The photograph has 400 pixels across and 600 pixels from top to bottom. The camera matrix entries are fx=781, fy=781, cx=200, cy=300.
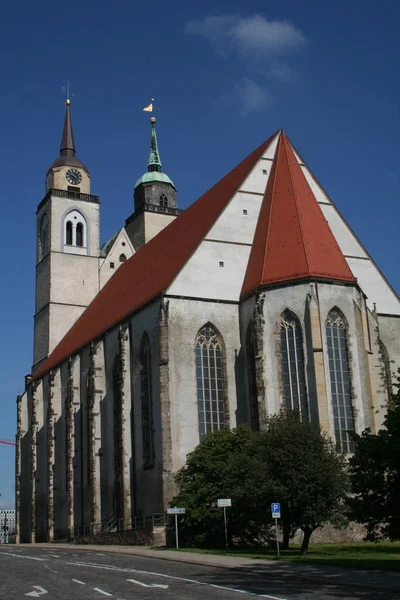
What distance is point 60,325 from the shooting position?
54.6m

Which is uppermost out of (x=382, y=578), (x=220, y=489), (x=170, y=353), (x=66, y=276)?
(x=66, y=276)

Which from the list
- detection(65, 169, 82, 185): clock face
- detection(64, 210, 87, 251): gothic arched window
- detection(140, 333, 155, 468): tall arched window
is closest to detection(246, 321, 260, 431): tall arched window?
detection(140, 333, 155, 468): tall arched window

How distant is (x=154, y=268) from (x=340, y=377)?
13.7 m

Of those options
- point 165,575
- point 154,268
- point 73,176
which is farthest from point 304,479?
point 73,176

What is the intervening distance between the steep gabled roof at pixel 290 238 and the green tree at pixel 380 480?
1537 cm

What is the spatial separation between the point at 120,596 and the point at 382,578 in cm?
523

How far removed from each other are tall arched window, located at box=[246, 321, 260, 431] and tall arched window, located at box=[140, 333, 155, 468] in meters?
4.56

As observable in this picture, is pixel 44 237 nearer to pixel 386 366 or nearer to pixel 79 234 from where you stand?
pixel 79 234

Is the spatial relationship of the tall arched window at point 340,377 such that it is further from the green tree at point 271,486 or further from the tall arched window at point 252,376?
the green tree at point 271,486

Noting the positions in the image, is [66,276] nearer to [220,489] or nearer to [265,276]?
[265,276]

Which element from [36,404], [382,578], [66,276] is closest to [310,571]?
[382,578]

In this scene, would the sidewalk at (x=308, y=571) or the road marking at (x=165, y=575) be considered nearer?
the road marking at (x=165, y=575)

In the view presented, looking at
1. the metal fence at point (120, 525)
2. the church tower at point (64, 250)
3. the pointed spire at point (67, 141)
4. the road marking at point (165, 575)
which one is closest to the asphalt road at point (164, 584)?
the road marking at point (165, 575)

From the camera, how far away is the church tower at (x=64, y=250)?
54.9 metres
